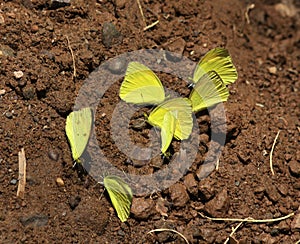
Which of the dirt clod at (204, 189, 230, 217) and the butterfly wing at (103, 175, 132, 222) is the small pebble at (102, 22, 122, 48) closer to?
the butterfly wing at (103, 175, 132, 222)

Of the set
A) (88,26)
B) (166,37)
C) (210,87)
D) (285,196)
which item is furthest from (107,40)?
(285,196)

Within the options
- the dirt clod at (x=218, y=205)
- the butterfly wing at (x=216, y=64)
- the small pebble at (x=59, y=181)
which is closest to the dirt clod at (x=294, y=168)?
the dirt clod at (x=218, y=205)

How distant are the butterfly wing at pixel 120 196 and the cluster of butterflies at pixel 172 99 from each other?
198 mm

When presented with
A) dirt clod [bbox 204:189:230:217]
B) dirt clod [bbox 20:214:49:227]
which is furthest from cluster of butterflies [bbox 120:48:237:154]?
dirt clod [bbox 20:214:49:227]

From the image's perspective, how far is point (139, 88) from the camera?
1.81 metres

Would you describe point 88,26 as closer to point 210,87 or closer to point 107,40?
point 107,40

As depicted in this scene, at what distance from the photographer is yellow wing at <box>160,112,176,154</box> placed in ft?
5.83

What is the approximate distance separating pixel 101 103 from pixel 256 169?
0.63m

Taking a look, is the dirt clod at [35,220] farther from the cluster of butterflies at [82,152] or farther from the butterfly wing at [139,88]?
the butterfly wing at [139,88]

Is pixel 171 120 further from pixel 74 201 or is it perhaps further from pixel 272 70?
pixel 272 70

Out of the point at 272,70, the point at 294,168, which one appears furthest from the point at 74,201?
the point at 272,70

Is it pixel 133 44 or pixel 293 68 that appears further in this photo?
pixel 293 68

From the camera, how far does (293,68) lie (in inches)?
89.1

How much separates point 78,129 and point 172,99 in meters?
0.36
